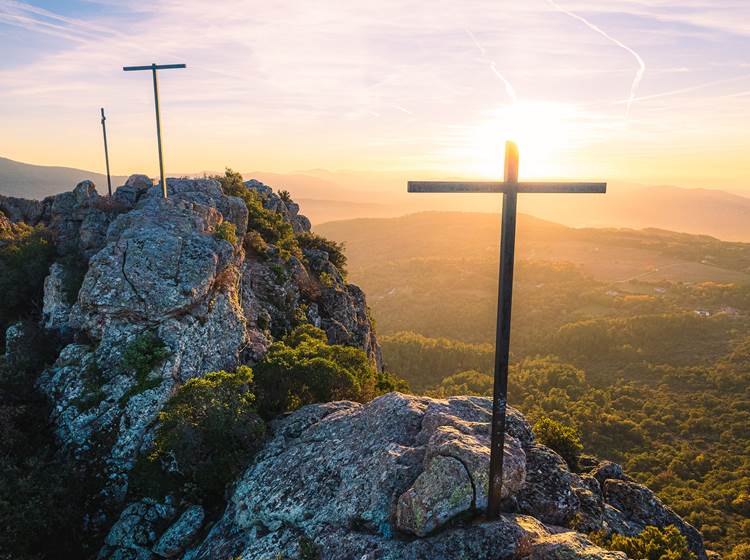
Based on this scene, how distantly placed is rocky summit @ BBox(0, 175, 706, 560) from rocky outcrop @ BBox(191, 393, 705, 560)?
0.14 ft

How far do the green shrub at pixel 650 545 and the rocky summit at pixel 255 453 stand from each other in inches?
15.0

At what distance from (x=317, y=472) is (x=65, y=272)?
1698 centimetres

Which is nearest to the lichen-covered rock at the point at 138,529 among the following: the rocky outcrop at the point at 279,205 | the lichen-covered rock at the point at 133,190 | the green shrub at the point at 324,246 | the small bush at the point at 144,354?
the small bush at the point at 144,354

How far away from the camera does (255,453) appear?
15734 millimetres

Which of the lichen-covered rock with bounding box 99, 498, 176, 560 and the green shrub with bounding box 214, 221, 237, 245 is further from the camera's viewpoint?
the green shrub with bounding box 214, 221, 237, 245

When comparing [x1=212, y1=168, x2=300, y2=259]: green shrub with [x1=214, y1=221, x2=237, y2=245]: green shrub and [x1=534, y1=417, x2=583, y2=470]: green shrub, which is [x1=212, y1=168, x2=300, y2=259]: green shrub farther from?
[x1=534, y1=417, x2=583, y2=470]: green shrub

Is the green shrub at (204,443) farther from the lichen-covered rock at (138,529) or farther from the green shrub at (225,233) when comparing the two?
the green shrub at (225,233)

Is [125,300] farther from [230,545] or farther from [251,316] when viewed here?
[230,545]

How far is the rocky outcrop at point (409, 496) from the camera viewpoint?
10.8 meters

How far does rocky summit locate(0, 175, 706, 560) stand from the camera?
1126cm

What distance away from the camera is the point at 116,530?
14.2 m

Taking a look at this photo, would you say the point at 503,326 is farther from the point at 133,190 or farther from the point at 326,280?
the point at 133,190

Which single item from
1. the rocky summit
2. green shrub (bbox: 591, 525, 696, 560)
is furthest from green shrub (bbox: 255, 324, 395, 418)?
green shrub (bbox: 591, 525, 696, 560)

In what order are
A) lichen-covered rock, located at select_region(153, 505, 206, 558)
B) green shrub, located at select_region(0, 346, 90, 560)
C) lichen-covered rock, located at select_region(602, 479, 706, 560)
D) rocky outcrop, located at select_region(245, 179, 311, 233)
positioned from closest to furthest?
1. green shrub, located at select_region(0, 346, 90, 560)
2. lichen-covered rock, located at select_region(153, 505, 206, 558)
3. lichen-covered rock, located at select_region(602, 479, 706, 560)
4. rocky outcrop, located at select_region(245, 179, 311, 233)
